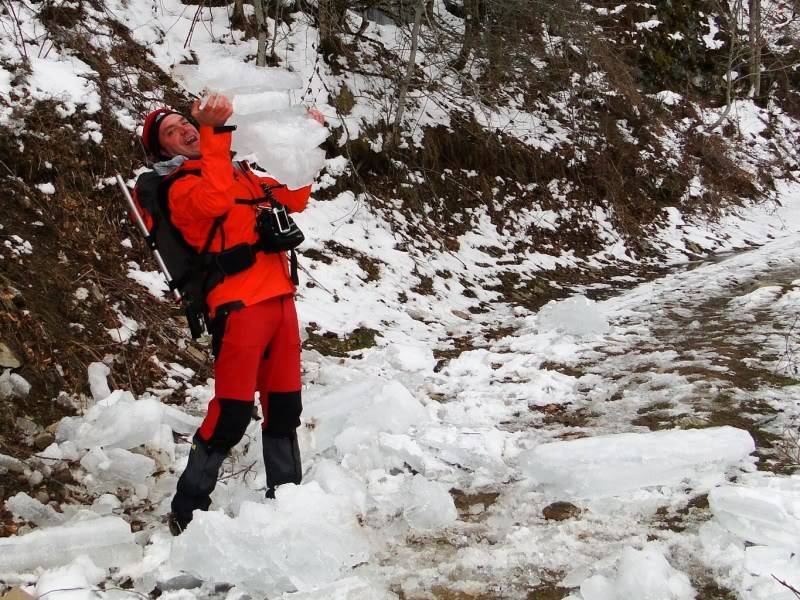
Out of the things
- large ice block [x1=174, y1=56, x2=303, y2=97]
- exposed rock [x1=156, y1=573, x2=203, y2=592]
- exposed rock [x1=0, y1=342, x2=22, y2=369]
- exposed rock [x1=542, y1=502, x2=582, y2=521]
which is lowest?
exposed rock [x1=542, y1=502, x2=582, y2=521]

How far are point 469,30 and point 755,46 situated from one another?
14544mm

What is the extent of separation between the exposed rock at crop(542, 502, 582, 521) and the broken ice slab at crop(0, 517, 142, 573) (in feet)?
6.62

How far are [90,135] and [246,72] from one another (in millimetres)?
4073

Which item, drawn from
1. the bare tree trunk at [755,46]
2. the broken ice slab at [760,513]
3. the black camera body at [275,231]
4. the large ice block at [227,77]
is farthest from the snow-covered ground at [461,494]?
the bare tree trunk at [755,46]

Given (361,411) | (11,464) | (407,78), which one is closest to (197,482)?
(11,464)

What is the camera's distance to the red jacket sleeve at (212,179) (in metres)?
2.79

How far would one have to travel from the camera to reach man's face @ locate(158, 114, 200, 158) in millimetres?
3166

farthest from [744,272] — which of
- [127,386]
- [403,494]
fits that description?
[127,386]

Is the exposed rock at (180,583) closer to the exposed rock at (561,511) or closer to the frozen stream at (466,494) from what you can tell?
the frozen stream at (466,494)

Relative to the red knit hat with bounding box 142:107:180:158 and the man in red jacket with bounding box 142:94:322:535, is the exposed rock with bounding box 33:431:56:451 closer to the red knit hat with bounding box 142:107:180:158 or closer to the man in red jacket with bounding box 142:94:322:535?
the man in red jacket with bounding box 142:94:322:535

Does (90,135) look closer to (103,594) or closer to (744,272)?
(103,594)

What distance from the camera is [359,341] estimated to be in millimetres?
6559

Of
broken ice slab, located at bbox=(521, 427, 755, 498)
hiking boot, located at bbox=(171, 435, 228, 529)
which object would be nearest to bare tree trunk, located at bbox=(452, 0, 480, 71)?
broken ice slab, located at bbox=(521, 427, 755, 498)

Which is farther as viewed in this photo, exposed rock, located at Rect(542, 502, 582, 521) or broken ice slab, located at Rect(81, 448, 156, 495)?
broken ice slab, located at Rect(81, 448, 156, 495)
